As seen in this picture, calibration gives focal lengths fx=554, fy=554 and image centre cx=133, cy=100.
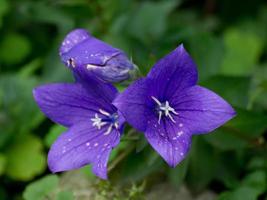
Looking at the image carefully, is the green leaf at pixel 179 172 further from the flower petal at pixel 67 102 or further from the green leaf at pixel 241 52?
the green leaf at pixel 241 52

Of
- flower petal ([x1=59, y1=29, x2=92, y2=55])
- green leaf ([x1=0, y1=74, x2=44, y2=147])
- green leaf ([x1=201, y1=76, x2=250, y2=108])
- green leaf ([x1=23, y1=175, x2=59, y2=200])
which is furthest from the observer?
green leaf ([x1=0, y1=74, x2=44, y2=147])

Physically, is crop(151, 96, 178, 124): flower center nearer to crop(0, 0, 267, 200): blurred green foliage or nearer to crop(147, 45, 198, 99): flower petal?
crop(147, 45, 198, 99): flower petal

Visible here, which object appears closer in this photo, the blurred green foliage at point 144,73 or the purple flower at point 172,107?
the purple flower at point 172,107

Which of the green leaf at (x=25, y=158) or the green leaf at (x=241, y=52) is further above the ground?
the green leaf at (x=241, y=52)

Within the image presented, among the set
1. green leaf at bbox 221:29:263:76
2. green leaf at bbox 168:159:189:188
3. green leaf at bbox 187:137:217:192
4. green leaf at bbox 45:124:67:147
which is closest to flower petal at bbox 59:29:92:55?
green leaf at bbox 45:124:67:147

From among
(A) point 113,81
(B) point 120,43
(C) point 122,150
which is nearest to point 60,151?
(A) point 113,81

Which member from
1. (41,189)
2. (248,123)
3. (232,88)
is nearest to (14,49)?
(41,189)

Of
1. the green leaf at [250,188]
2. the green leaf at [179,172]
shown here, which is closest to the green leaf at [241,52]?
the green leaf at [250,188]
